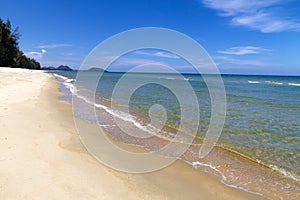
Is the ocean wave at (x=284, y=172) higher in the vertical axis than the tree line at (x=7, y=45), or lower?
lower

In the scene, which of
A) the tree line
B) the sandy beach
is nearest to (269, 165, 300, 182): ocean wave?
the sandy beach

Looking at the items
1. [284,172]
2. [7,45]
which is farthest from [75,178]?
[7,45]

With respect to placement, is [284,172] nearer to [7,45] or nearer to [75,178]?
[75,178]

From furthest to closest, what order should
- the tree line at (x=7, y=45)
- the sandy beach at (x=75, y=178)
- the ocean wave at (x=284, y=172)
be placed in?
the tree line at (x=7, y=45) < the ocean wave at (x=284, y=172) < the sandy beach at (x=75, y=178)


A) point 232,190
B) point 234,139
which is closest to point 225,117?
point 234,139

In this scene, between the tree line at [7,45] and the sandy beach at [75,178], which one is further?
the tree line at [7,45]

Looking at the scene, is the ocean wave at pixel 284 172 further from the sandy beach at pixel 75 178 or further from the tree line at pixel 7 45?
the tree line at pixel 7 45

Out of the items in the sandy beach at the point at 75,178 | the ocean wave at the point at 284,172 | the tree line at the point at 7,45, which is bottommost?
the ocean wave at the point at 284,172

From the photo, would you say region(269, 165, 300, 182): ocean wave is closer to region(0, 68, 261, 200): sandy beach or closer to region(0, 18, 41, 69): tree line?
region(0, 68, 261, 200): sandy beach

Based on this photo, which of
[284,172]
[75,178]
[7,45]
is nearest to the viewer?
[75,178]

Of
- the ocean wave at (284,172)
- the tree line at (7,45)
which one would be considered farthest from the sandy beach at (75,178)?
the tree line at (7,45)

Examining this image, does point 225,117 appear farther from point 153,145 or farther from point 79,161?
point 79,161

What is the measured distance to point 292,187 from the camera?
5004mm

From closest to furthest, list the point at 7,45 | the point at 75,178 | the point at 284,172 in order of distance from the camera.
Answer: the point at 75,178 → the point at 284,172 → the point at 7,45
